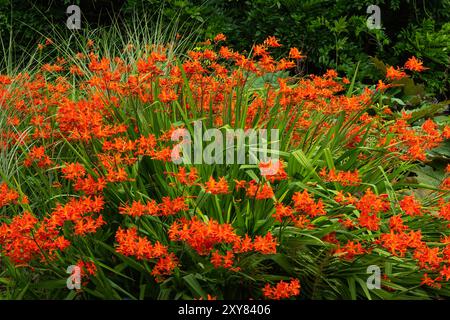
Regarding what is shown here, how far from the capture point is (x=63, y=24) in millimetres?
6918

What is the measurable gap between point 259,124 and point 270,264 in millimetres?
917

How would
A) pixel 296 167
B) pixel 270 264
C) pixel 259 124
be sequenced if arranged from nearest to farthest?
pixel 270 264 → pixel 296 167 → pixel 259 124

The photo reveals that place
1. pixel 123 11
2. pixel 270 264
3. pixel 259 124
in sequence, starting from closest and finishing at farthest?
pixel 270 264
pixel 259 124
pixel 123 11

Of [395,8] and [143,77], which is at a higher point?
[395,8]

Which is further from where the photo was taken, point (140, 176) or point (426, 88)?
point (426, 88)

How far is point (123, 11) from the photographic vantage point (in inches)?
266

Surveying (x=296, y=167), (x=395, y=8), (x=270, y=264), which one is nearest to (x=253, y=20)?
(x=395, y=8)
